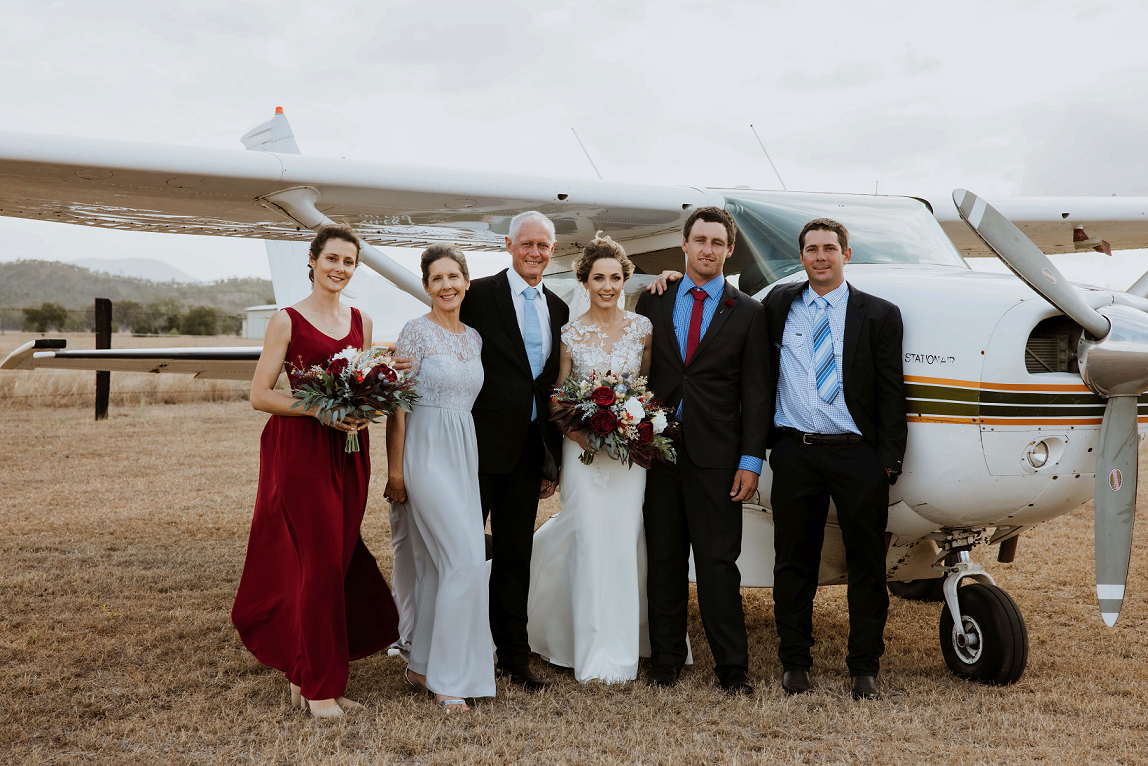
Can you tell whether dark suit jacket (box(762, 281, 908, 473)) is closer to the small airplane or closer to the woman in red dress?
the small airplane

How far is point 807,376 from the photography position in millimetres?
3350

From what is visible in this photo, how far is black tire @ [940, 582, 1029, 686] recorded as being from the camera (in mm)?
3352

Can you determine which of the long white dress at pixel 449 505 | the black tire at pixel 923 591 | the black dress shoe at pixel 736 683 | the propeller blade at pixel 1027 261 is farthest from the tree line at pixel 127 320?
the propeller blade at pixel 1027 261

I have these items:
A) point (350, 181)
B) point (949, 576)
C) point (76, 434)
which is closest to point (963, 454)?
point (949, 576)

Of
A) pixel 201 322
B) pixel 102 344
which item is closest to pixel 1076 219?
pixel 102 344

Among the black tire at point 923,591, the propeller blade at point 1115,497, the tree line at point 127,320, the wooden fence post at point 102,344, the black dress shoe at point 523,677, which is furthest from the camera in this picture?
the tree line at point 127,320

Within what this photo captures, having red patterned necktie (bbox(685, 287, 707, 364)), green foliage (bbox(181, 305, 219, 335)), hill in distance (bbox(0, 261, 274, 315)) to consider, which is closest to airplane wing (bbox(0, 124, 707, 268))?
red patterned necktie (bbox(685, 287, 707, 364))

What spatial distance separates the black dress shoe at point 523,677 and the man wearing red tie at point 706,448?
0.48 metres

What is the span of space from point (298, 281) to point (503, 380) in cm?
542

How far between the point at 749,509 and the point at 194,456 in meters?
8.56

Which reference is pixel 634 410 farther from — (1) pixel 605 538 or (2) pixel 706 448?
(1) pixel 605 538

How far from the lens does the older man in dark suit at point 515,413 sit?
3426mm

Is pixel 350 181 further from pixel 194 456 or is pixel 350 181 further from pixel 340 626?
pixel 194 456

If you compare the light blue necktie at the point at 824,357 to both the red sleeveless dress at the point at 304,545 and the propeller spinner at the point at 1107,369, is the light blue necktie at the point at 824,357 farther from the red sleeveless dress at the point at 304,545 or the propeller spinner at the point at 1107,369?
the red sleeveless dress at the point at 304,545
